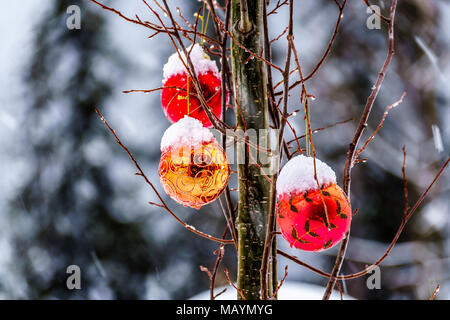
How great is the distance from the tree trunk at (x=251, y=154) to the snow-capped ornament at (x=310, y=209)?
6 cm

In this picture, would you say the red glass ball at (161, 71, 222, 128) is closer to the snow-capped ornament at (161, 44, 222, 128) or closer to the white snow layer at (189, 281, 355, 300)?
the snow-capped ornament at (161, 44, 222, 128)

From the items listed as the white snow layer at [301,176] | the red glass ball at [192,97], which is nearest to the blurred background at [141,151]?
the red glass ball at [192,97]

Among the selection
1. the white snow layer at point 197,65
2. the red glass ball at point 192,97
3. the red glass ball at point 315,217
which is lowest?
the red glass ball at point 315,217

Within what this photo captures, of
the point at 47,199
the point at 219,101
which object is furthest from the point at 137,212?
the point at 219,101

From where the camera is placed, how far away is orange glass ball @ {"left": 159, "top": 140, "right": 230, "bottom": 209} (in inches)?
25.0

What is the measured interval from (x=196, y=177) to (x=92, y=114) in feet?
6.00

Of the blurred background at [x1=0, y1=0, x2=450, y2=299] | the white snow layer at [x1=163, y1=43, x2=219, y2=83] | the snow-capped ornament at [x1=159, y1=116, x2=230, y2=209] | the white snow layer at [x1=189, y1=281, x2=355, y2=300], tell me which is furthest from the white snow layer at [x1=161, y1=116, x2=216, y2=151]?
the blurred background at [x1=0, y1=0, x2=450, y2=299]

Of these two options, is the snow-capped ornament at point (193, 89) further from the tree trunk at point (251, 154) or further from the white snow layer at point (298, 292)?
the white snow layer at point (298, 292)

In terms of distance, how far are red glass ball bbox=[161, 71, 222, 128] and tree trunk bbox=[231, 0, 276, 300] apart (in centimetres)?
7

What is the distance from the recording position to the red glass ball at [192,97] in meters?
0.71

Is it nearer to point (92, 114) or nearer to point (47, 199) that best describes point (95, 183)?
point (47, 199)
